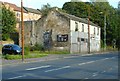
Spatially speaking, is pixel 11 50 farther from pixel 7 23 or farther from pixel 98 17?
pixel 98 17

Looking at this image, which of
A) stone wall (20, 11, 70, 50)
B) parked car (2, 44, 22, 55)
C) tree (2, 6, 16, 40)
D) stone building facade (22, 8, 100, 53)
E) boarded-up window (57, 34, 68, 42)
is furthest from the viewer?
tree (2, 6, 16, 40)

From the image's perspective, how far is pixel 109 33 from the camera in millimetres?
91250

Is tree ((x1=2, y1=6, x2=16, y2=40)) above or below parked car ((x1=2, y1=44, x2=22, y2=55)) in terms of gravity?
above

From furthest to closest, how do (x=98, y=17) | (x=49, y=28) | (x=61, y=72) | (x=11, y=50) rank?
1. (x=98, y=17)
2. (x=49, y=28)
3. (x=11, y=50)
4. (x=61, y=72)

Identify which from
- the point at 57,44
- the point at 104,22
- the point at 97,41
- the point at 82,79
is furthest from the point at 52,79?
the point at 104,22

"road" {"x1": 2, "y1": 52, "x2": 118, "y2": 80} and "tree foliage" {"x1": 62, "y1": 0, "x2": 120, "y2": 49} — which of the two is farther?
"tree foliage" {"x1": 62, "y1": 0, "x2": 120, "y2": 49}

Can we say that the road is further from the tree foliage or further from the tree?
the tree foliage

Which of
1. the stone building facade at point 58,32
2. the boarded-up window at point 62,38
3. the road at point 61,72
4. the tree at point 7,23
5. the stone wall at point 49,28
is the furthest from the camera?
the tree at point 7,23

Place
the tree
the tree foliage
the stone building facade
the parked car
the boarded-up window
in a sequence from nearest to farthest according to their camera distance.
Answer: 1. the parked car
2. the stone building facade
3. the boarded-up window
4. the tree
5. the tree foliage

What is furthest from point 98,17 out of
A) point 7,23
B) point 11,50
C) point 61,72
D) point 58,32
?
point 61,72

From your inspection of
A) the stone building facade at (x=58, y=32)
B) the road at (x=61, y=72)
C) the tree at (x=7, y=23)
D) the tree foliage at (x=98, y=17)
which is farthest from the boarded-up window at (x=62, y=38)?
the road at (x=61, y=72)

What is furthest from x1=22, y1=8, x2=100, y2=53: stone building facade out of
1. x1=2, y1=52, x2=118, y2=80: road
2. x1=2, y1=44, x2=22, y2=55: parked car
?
x1=2, y1=52, x2=118, y2=80: road

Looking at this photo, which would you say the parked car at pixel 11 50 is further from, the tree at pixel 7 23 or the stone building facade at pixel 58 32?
the tree at pixel 7 23

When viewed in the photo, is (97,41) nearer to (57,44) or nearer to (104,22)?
(104,22)
